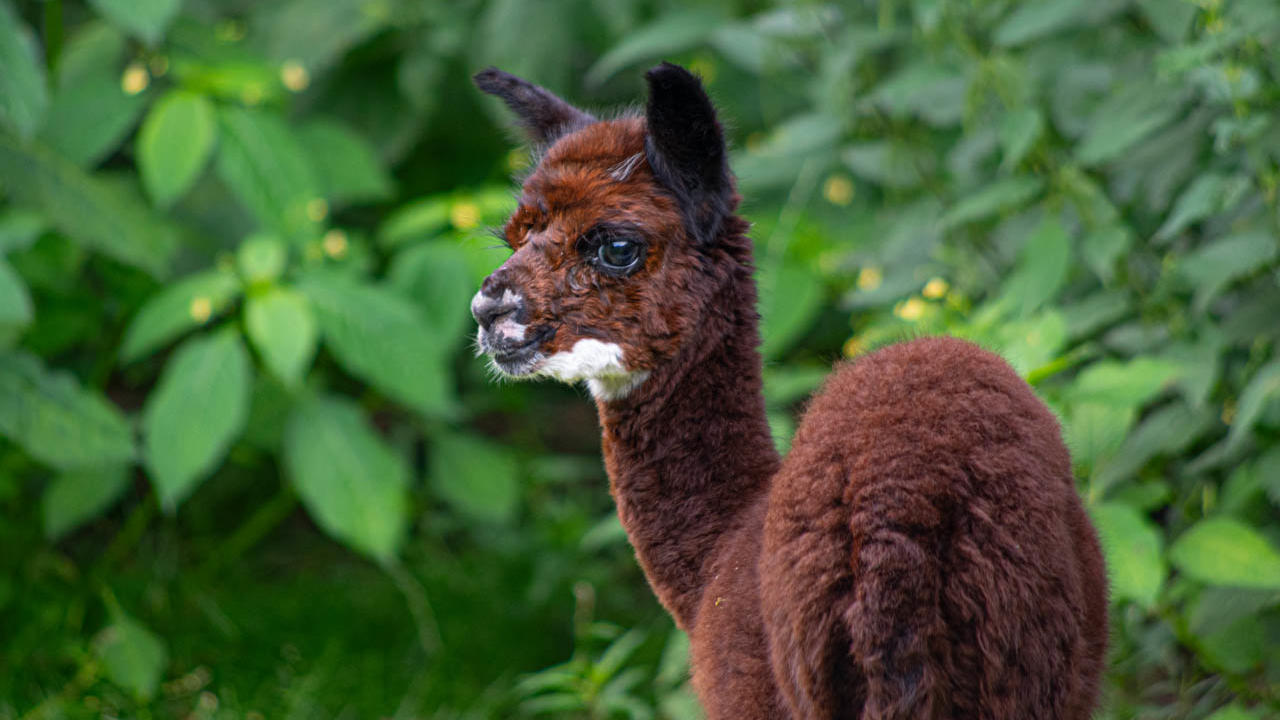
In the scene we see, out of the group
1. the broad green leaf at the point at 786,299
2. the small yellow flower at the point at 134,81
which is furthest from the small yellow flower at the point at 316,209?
the broad green leaf at the point at 786,299

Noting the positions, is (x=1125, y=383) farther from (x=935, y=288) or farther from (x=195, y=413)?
(x=195, y=413)

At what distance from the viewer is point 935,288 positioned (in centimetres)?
316

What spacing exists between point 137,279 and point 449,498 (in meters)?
1.42

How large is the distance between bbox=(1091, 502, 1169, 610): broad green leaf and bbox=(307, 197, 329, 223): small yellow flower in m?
2.71

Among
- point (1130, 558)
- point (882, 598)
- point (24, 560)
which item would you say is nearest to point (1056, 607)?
point (882, 598)

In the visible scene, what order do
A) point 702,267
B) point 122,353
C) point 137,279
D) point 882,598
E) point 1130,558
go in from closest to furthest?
point 882,598 < point 702,267 < point 1130,558 < point 122,353 < point 137,279

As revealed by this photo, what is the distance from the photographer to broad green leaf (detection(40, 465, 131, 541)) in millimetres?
4160

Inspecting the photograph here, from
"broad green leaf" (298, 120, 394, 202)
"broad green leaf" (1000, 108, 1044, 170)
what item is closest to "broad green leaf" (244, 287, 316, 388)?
"broad green leaf" (298, 120, 394, 202)

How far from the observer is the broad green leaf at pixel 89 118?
3.95 m

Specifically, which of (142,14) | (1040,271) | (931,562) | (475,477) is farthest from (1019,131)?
(475,477)

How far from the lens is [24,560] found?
4.51 meters

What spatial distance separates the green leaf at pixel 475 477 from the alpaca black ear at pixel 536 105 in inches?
108

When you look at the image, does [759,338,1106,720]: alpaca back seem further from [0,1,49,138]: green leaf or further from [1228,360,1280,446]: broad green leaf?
[0,1,49,138]: green leaf

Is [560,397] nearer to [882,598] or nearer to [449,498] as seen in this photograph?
[449,498]
